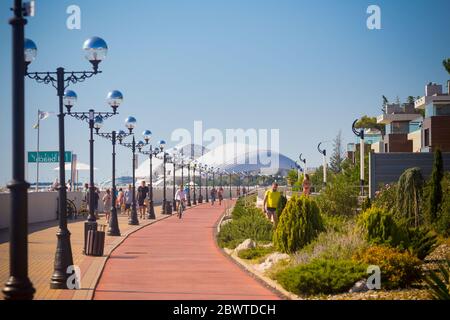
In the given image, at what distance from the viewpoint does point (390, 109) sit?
73.3 metres

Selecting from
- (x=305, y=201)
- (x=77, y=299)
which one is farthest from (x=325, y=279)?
(x=305, y=201)

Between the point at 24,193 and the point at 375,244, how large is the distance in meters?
9.04

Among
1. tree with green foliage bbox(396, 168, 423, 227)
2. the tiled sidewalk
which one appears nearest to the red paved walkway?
the tiled sidewalk

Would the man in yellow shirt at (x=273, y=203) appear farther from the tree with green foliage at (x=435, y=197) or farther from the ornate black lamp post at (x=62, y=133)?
the ornate black lamp post at (x=62, y=133)

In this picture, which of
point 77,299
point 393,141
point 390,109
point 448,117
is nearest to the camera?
point 77,299

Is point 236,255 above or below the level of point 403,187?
below

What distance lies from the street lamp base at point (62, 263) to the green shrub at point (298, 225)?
17.9 ft

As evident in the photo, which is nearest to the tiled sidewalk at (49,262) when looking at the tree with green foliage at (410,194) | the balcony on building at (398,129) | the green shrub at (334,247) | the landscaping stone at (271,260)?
the landscaping stone at (271,260)

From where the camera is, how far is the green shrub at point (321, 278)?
13.1m

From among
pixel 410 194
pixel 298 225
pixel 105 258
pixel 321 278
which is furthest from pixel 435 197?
pixel 321 278

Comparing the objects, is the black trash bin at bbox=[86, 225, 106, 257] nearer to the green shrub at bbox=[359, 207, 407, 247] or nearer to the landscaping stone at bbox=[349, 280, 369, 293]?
the green shrub at bbox=[359, 207, 407, 247]

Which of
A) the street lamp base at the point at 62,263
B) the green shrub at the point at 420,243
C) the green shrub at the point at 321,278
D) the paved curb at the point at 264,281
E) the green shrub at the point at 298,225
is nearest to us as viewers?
the green shrub at the point at 321,278

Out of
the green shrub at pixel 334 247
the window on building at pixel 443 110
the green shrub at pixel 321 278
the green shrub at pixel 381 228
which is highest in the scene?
the window on building at pixel 443 110
